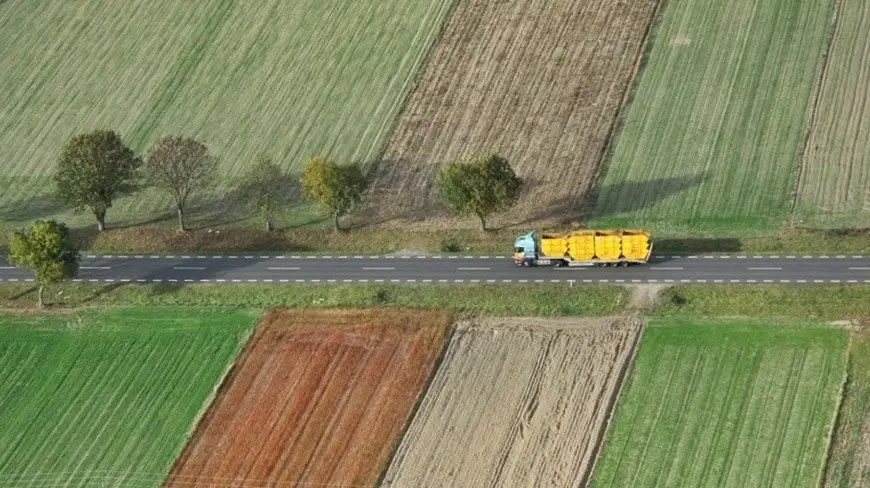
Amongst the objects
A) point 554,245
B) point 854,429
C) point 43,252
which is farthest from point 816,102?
point 43,252

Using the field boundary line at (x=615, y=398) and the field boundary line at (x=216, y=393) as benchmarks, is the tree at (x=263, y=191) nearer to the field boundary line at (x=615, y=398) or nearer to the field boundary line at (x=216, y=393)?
the field boundary line at (x=216, y=393)

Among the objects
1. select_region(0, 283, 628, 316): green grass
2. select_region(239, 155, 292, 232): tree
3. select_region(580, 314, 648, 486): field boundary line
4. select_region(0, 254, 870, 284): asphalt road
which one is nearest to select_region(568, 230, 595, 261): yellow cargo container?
select_region(0, 254, 870, 284): asphalt road

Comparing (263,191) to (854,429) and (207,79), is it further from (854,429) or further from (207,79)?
(854,429)

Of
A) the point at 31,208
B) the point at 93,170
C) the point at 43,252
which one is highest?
the point at 93,170

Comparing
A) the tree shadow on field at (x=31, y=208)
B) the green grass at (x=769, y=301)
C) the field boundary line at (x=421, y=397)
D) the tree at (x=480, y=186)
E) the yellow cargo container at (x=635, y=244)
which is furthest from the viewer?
the tree shadow on field at (x=31, y=208)

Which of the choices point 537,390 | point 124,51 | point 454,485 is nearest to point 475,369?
point 537,390

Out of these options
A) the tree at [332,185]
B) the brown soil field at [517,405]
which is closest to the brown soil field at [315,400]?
the brown soil field at [517,405]

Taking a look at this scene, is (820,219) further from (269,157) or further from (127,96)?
(127,96)

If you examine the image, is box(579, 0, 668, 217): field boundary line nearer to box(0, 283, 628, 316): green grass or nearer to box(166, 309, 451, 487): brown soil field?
box(0, 283, 628, 316): green grass
